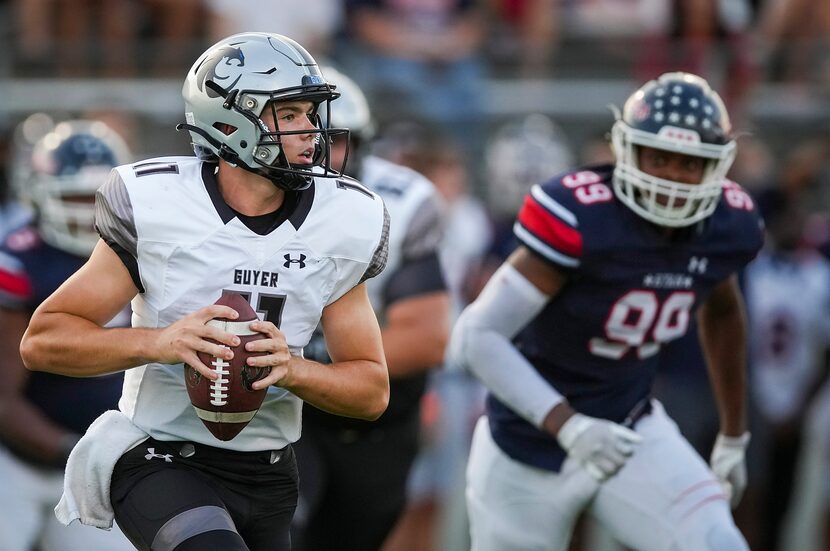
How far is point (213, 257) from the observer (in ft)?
11.1

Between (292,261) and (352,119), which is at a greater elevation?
(292,261)

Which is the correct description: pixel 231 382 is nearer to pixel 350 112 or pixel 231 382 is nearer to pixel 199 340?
pixel 199 340

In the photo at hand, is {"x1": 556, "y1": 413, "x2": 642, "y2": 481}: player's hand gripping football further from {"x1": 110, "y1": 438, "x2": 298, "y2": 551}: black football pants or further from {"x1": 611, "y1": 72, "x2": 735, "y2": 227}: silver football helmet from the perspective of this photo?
{"x1": 110, "y1": 438, "x2": 298, "y2": 551}: black football pants

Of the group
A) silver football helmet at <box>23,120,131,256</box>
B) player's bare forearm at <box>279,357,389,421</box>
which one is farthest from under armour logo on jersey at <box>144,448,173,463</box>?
silver football helmet at <box>23,120,131,256</box>

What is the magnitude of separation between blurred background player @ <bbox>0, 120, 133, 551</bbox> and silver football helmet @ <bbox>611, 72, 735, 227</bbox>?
2.07m

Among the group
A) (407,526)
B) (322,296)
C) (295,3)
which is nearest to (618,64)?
(295,3)

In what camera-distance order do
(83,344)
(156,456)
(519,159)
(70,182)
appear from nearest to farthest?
(83,344)
(156,456)
(70,182)
(519,159)

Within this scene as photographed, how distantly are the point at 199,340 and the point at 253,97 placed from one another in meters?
0.61

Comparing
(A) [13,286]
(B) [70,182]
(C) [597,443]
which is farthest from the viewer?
(B) [70,182]

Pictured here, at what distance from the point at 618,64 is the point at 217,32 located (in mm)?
2629

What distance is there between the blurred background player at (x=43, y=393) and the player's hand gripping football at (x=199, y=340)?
2080 millimetres

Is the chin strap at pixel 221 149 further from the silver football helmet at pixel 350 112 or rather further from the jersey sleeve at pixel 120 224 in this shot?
the silver football helmet at pixel 350 112

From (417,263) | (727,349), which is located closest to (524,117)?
(417,263)

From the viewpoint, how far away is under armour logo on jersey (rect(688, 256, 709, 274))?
14.1ft
